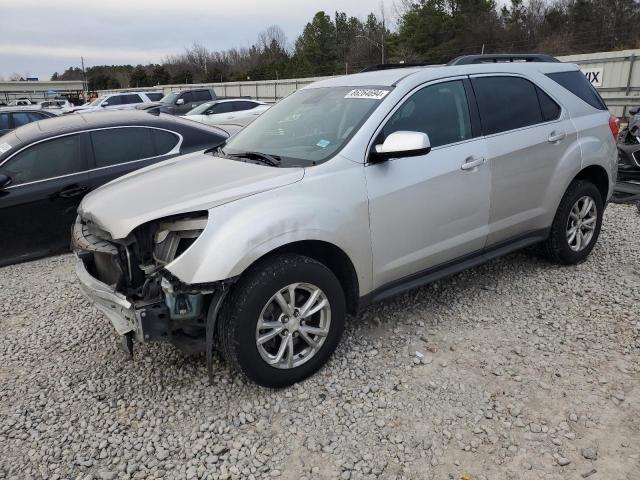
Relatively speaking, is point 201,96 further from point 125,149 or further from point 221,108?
point 125,149

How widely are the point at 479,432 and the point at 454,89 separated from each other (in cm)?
236

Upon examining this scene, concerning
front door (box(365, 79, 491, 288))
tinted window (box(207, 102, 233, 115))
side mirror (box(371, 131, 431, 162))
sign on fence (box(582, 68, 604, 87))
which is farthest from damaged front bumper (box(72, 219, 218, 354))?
sign on fence (box(582, 68, 604, 87))

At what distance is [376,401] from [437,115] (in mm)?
1994

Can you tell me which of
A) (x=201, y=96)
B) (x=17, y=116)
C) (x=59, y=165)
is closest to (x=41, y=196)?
(x=59, y=165)

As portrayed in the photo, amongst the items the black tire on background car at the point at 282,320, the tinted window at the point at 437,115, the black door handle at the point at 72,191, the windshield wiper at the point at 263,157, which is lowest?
the black tire on background car at the point at 282,320

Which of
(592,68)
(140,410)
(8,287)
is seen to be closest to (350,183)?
(140,410)

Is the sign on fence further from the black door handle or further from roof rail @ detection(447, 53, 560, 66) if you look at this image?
the black door handle

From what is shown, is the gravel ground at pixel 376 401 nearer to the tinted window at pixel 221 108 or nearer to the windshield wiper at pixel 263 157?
the windshield wiper at pixel 263 157

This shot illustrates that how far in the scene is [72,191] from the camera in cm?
539

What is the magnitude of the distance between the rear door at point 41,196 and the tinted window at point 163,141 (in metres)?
0.82

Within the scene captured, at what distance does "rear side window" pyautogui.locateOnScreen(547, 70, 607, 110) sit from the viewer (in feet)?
14.8

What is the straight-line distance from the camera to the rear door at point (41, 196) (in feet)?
17.0

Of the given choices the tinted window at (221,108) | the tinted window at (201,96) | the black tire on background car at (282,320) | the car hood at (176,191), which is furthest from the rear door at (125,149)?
the tinted window at (201,96)

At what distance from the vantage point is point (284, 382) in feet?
10.1
